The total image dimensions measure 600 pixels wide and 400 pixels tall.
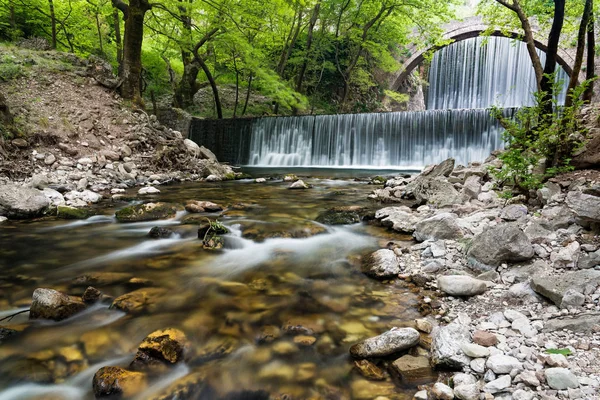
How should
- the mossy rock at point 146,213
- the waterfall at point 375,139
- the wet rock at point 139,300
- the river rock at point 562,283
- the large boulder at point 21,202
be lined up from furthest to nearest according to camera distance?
the waterfall at point 375,139 → the mossy rock at point 146,213 → the large boulder at point 21,202 → the wet rock at point 139,300 → the river rock at point 562,283

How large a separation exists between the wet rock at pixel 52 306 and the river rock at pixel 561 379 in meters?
2.86

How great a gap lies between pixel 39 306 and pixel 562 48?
81.0 feet

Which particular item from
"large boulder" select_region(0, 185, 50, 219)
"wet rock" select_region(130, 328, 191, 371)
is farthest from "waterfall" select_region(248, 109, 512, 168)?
"wet rock" select_region(130, 328, 191, 371)

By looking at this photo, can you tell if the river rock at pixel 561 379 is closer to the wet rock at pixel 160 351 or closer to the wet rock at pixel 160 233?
the wet rock at pixel 160 351

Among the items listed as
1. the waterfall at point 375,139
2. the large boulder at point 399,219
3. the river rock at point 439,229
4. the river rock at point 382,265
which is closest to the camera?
the river rock at point 382,265

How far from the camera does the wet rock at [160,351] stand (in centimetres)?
202

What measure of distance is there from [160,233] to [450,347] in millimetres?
3537

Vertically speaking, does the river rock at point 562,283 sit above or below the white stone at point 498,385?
above

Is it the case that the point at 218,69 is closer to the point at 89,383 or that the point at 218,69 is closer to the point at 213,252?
the point at 213,252

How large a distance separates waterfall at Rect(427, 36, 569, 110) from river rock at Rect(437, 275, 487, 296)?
22529 millimetres

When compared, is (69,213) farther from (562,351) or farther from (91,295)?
(562,351)

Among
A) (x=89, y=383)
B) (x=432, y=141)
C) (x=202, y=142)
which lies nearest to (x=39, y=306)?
(x=89, y=383)

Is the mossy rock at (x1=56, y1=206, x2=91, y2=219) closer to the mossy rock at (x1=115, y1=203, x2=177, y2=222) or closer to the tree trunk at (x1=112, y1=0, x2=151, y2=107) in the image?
the mossy rock at (x1=115, y1=203, x2=177, y2=222)

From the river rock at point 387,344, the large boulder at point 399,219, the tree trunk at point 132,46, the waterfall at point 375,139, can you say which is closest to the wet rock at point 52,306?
the river rock at point 387,344
